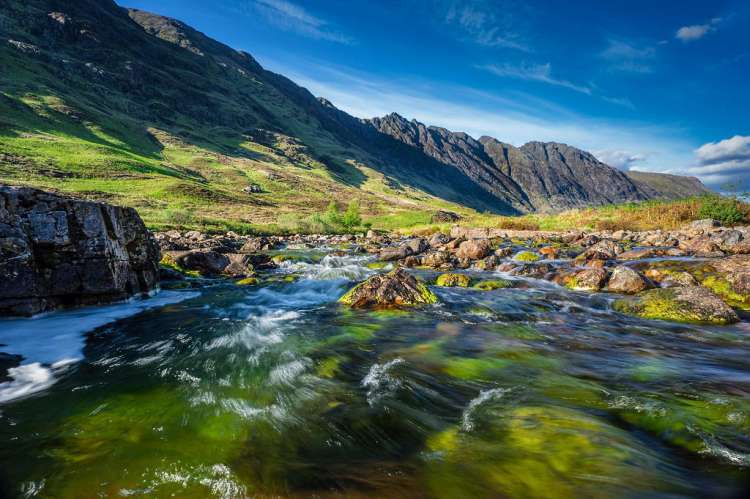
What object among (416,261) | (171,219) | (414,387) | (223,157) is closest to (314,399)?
(414,387)

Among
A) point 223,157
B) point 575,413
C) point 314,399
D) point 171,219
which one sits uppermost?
point 223,157

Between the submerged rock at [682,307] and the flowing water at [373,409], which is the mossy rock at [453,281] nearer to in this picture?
the flowing water at [373,409]

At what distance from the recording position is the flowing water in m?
3.22

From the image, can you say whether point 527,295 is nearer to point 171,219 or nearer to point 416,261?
point 416,261

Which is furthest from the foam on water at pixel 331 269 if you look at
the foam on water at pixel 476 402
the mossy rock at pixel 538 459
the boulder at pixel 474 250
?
the mossy rock at pixel 538 459

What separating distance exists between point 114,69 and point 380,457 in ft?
758

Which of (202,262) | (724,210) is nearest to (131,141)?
(202,262)

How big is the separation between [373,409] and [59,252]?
9.85m

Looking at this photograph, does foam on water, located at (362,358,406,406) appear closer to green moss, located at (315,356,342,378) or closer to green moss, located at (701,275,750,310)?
green moss, located at (315,356,342,378)

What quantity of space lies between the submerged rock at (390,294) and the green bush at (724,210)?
98.1 feet

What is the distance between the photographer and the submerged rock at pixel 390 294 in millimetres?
11227

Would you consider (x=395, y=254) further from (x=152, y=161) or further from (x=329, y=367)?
(x=152, y=161)

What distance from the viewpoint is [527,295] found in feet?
41.7

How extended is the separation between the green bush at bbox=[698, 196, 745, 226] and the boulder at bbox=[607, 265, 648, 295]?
22604 millimetres
